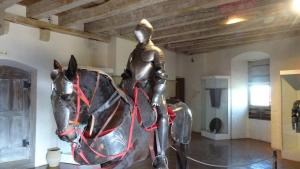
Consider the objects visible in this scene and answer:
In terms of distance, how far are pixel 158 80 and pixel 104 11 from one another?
2356 mm

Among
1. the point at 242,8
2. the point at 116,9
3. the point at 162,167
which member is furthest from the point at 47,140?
the point at 242,8

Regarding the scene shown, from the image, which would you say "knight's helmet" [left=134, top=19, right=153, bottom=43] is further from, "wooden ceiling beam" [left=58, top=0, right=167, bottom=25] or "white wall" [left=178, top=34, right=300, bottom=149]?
"white wall" [left=178, top=34, right=300, bottom=149]

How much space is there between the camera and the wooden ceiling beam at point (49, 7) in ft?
13.3

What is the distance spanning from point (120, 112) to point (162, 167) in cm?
79

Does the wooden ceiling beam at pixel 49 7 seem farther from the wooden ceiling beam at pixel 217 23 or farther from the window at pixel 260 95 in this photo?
the window at pixel 260 95

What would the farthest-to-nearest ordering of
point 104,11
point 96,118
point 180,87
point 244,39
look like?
1. point 180,87
2. point 244,39
3. point 104,11
4. point 96,118

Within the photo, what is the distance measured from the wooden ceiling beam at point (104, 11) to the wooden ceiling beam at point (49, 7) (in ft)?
1.65

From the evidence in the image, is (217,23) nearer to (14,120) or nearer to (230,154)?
(230,154)

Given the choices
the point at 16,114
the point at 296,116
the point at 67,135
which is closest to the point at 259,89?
the point at 296,116

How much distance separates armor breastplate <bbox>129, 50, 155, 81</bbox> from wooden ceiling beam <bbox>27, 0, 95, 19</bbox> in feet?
5.49

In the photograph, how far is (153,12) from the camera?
478 cm

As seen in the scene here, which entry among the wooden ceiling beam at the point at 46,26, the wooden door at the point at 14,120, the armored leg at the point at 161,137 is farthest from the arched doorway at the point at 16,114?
the armored leg at the point at 161,137

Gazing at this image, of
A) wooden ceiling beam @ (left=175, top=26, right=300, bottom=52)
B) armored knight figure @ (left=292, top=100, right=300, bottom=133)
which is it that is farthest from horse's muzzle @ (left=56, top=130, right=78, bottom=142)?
wooden ceiling beam @ (left=175, top=26, right=300, bottom=52)

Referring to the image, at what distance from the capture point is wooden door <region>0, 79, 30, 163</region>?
4.81 meters
